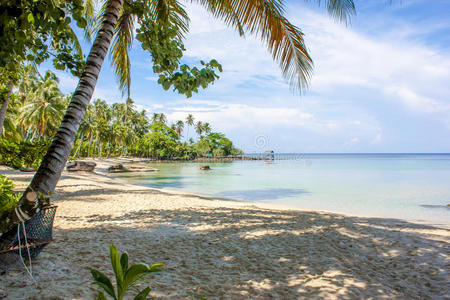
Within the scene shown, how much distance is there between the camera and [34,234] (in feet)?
9.04

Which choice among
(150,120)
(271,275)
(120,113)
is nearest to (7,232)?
(271,275)

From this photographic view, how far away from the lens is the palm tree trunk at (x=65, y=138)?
250 centimetres

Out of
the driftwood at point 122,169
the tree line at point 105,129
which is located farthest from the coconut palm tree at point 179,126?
the driftwood at point 122,169

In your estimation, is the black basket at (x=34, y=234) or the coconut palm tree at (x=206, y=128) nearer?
the black basket at (x=34, y=234)

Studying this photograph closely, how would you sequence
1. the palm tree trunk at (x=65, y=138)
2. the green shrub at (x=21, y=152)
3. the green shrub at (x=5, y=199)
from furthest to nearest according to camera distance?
the green shrub at (x=21, y=152)
the green shrub at (x=5, y=199)
the palm tree trunk at (x=65, y=138)

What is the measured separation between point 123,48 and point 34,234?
4337 mm

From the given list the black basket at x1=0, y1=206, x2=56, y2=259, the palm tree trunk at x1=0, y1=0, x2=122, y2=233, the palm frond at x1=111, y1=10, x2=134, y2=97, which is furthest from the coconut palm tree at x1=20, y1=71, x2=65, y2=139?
the black basket at x1=0, y1=206, x2=56, y2=259

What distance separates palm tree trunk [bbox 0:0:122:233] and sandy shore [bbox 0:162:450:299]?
0.78 meters

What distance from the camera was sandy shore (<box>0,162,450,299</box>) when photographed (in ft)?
8.96

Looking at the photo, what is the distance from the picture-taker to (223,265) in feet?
11.4

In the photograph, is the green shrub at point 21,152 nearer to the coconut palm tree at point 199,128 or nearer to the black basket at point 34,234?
the black basket at point 34,234

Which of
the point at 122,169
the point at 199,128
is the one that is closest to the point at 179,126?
the point at 199,128

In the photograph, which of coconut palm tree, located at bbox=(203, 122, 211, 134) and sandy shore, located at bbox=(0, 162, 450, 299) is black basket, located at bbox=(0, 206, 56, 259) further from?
coconut palm tree, located at bbox=(203, 122, 211, 134)

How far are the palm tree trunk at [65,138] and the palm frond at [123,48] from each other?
2.40m
